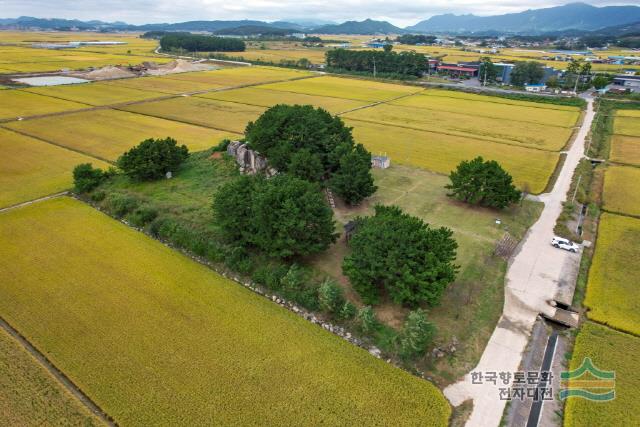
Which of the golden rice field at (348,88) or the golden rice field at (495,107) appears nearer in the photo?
the golden rice field at (495,107)

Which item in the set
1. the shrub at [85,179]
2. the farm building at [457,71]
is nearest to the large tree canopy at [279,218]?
the shrub at [85,179]

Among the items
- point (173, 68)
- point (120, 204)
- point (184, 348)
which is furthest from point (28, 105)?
point (184, 348)

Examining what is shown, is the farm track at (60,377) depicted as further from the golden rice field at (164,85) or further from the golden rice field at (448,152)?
the golden rice field at (164,85)

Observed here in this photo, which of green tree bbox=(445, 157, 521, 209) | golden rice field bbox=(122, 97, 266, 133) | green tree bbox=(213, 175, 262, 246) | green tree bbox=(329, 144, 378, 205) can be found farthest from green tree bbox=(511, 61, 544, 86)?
green tree bbox=(213, 175, 262, 246)

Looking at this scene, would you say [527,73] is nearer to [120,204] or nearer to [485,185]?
[485,185]

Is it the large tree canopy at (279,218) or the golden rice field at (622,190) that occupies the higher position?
the large tree canopy at (279,218)

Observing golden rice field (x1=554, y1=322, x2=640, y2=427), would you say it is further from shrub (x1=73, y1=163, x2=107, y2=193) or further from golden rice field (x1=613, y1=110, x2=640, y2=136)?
golden rice field (x1=613, y1=110, x2=640, y2=136)

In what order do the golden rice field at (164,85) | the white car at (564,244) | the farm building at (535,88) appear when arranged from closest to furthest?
the white car at (564,244), the golden rice field at (164,85), the farm building at (535,88)
